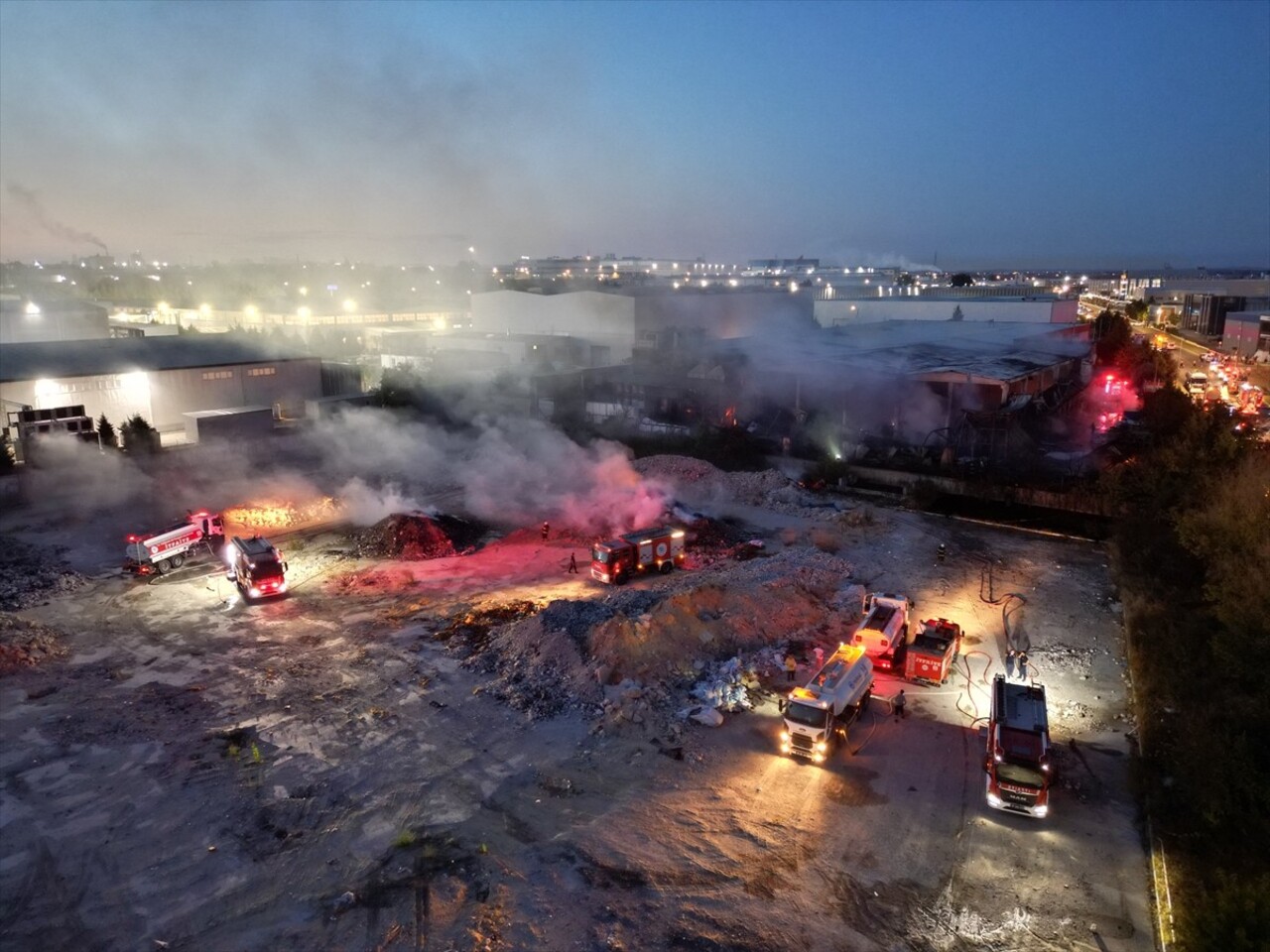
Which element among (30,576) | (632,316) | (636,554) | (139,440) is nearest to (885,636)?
(636,554)

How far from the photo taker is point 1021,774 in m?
9.28

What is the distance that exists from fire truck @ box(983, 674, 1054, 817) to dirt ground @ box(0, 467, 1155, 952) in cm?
34

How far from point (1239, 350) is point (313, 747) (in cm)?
5724

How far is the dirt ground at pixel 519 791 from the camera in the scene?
7941 millimetres

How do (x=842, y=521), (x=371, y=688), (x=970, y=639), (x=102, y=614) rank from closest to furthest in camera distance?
(x=371, y=688) → (x=970, y=639) → (x=102, y=614) → (x=842, y=521)

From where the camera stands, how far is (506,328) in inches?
1929

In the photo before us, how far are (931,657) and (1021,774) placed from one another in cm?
340

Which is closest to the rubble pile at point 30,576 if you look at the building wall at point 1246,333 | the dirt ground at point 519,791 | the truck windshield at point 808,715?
the dirt ground at point 519,791

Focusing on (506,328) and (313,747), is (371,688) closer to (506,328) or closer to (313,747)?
(313,747)

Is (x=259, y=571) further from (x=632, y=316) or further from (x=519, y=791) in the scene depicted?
(x=632, y=316)

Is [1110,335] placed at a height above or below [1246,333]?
above

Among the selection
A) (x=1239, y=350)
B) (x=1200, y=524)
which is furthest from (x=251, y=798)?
(x=1239, y=350)

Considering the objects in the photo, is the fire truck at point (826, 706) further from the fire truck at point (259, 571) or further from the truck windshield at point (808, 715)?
the fire truck at point (259, 571)

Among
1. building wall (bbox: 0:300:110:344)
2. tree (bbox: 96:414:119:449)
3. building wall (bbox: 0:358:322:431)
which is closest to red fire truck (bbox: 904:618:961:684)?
tree (bbox: 96:414:119:449)
